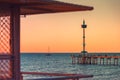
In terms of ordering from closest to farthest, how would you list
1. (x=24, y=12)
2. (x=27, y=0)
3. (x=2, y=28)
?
(x=27, y=0)
(x=2, y=28)
(x=24, y=12)

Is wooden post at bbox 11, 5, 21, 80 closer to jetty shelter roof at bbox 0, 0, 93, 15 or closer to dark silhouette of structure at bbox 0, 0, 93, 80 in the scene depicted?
dark silhouette of structure at bbox 0, 0, 93, 80

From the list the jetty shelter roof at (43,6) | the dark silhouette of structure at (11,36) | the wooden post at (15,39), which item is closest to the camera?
the jetty shelter roof at (43,6)

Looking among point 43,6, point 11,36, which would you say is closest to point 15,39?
point 11,36

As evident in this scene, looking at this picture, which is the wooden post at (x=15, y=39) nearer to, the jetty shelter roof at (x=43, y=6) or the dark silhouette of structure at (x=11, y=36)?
the dark silhouette of structure at (x=11, y=36)

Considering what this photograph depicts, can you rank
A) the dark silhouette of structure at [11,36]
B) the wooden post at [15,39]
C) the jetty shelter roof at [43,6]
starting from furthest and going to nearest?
the wooden post at [15,39]
the dark silhouette of structure at [11,36]
the jetty shelter roof at [43,6]

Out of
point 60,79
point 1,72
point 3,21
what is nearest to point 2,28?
point 3,21

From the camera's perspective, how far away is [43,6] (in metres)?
10.8

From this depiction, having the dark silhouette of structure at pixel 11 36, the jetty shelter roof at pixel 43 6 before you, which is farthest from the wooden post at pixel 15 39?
the jetty shelter roof at pixel 43 6

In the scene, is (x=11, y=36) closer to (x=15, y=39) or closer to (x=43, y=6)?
(x=15, y=39)

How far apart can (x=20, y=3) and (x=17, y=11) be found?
340 millimetres

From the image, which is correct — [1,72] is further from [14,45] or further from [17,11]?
[17,11]

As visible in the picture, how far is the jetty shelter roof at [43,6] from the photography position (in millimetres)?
9992

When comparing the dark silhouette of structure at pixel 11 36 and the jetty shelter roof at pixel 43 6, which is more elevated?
the jetty shelter roof at pixel 43 6

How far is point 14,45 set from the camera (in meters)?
10.5
